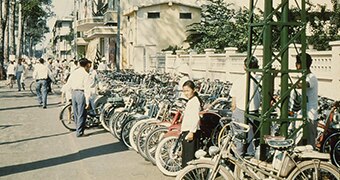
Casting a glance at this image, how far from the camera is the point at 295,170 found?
579 centimetres

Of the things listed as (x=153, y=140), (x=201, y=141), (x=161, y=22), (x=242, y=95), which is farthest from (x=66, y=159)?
(x=161, y=22)

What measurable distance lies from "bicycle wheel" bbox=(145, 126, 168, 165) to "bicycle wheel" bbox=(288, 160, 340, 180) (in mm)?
3307

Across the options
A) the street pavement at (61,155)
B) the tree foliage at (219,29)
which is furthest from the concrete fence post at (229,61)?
the street pavement at (61,155)

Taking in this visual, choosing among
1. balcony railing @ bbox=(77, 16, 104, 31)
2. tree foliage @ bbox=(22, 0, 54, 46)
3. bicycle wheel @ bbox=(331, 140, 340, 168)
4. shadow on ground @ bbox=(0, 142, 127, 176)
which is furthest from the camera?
tree foliage @ bbox=(22, 0, 54, 46)

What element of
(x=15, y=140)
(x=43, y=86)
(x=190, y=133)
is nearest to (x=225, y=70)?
(x=43, y=86)

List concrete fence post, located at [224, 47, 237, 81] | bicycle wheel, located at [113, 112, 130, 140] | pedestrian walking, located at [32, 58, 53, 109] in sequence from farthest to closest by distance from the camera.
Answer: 1. concrete fence post, located at [224, 47, 237, 81]
2. pedestrian walking, located at [32, 58, 53, 109]
3. bicycle wheel, located at [113, 112, 130, 140]

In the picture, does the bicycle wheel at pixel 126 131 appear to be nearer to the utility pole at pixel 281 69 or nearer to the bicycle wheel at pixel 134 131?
the bicycle wheel at pixel 134 131

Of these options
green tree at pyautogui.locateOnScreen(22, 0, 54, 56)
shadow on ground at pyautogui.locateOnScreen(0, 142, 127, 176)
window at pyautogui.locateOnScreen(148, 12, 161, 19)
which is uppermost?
green tree at pyautogui.locateOnScreen(22, 0, 54, 56)

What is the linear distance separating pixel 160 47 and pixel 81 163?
28.3 meters

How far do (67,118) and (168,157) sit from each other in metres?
6.71

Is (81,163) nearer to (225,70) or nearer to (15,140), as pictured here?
(15,140)

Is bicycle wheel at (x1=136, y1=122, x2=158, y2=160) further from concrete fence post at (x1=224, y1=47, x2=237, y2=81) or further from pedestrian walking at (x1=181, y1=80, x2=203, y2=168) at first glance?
concrete fence post at (x1=224, y1=47, x2=237, y2=81)

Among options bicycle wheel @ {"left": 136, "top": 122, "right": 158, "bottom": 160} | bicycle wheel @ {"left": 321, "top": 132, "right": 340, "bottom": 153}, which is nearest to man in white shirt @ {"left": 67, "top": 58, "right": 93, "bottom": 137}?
bicycle wheel @ {"left": 136, "top": 122, "right": 158, "bottom": 160}

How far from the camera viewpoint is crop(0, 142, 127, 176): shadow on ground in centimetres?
875
